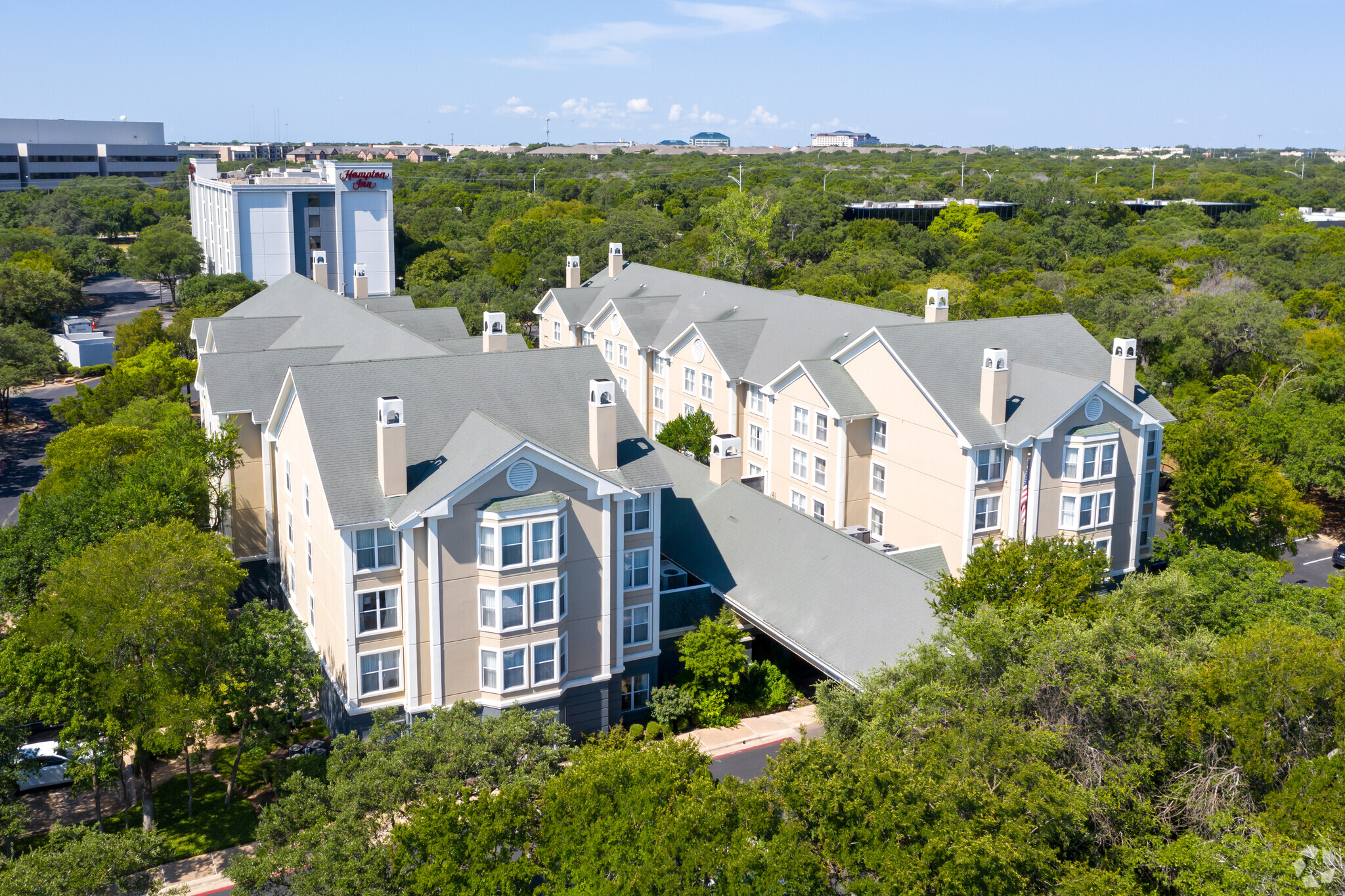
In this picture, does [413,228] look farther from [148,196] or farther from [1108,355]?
[1108,355]

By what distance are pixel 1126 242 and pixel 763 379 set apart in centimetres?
9529

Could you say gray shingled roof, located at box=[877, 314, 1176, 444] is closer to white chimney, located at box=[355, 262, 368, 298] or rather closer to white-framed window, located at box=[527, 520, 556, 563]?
white-framed window, located at box=[527, 520, 556, 563]

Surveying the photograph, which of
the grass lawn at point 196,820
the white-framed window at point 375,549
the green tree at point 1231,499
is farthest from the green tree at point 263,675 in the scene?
the green tree at point 1231,499

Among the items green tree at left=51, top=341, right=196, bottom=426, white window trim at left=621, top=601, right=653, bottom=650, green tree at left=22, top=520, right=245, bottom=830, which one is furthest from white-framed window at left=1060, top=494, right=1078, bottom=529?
green tree at left=51, top=341, right=196, bottom=426

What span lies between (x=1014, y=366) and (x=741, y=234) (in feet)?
215

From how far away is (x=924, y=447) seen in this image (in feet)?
147

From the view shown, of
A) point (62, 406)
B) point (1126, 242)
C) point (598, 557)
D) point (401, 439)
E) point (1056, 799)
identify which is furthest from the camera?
point (1126, 242)

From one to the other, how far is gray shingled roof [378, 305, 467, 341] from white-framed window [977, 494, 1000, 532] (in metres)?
31.3

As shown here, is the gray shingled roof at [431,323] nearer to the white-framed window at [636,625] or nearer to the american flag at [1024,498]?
the white-framed window at [636,625]

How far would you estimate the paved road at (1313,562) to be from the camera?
170 ft

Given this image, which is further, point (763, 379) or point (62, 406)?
point (62, 406)

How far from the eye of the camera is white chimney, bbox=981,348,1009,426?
4269 cm

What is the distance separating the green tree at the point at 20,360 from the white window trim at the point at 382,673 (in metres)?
52.0

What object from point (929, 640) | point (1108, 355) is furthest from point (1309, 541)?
point (929, 640)
